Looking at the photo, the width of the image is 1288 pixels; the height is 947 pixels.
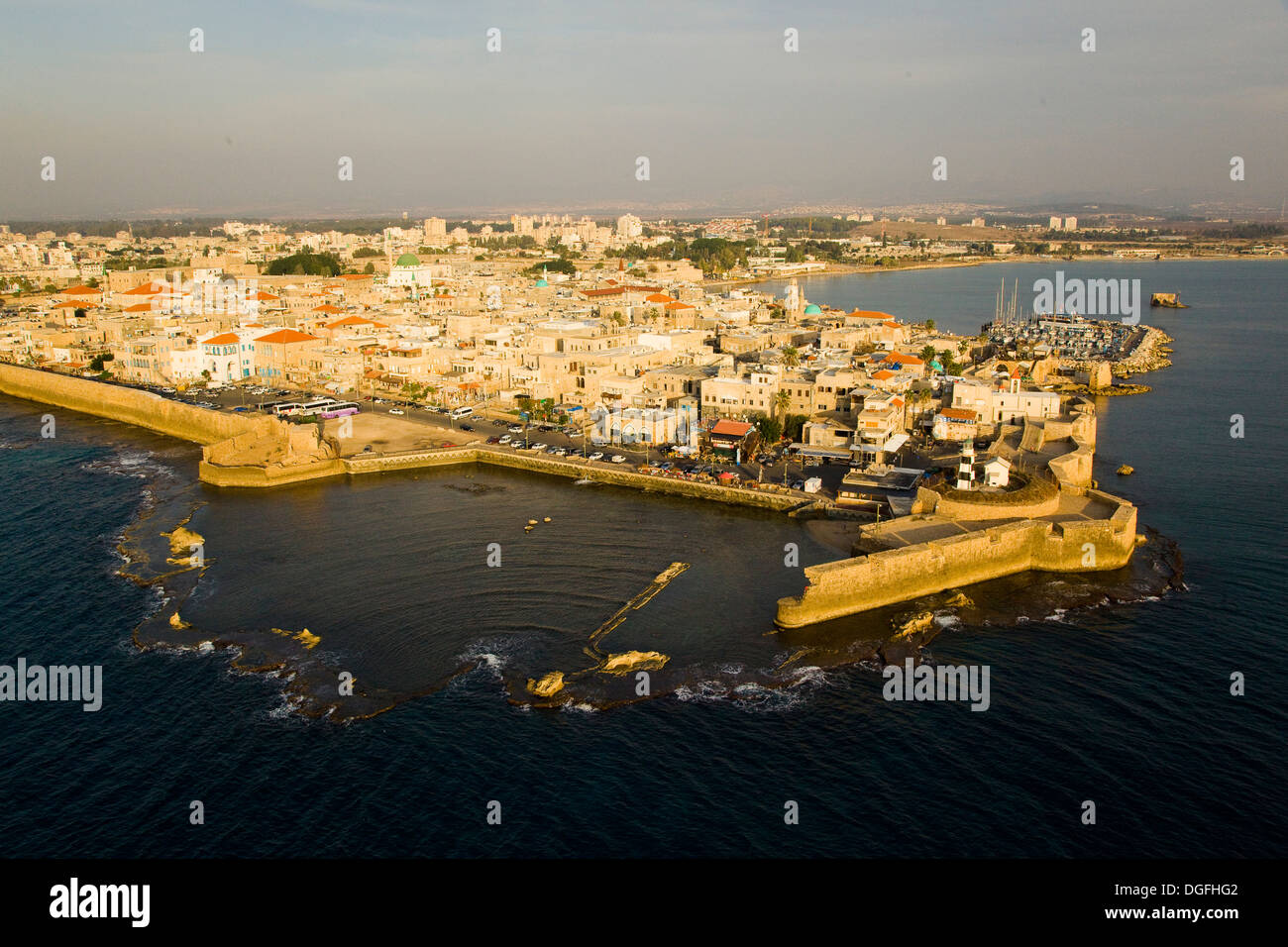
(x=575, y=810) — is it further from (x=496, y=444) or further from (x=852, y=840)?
(x=496, y=444)

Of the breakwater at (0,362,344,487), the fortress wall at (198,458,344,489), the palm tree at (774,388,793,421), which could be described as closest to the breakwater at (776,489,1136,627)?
the palm tree at (774,388,793,421)

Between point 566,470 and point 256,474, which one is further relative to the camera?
point 566,470

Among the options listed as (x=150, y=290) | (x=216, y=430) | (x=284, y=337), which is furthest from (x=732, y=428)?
(x=150, y=290)

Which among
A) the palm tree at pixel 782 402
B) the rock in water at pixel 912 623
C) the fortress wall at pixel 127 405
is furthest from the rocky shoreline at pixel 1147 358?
the fortress wall at pixel 127 405

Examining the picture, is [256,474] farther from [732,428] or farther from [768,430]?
[768,430]

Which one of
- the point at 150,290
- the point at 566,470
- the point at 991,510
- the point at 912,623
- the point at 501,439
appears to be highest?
the point at 150,290

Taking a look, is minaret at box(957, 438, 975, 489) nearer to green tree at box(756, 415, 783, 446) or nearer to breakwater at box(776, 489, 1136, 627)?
breakwater at box(776, 489, 1136, 627)
